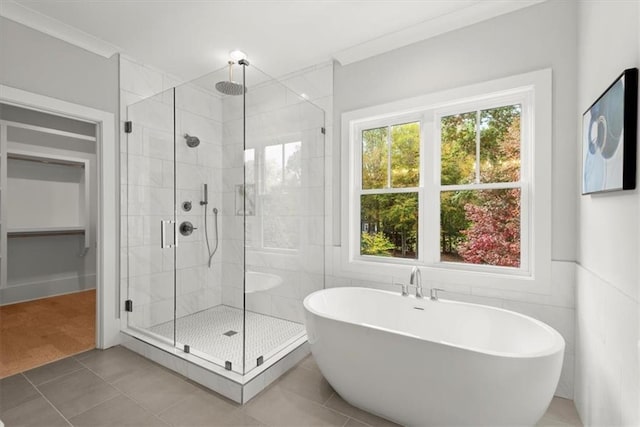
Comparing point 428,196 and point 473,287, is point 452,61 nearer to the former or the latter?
point 428,196

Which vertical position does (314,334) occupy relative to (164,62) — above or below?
below

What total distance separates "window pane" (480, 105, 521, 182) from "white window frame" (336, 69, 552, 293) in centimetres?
5

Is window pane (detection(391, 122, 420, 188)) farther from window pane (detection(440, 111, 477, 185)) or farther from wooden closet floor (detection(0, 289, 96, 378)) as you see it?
wooden closet floor (detection(0, 289, 96, 378))

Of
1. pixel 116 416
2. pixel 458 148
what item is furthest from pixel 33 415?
pixel 458 148

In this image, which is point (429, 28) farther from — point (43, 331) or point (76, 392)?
point (43, 331)

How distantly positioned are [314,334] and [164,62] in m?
2.98

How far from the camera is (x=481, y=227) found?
2.35 metres

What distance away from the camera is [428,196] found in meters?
2.50

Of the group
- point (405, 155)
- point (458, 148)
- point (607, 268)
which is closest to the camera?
point (607, 268)

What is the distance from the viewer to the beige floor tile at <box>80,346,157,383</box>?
Result: 224cm

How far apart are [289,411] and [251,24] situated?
9.31ft

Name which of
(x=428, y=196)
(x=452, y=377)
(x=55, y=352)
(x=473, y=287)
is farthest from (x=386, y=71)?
(x=55, y=352)

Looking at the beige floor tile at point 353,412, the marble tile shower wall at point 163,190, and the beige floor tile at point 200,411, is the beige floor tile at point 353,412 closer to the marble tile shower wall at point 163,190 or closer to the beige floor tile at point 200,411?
the beige floor tile at point 200,411

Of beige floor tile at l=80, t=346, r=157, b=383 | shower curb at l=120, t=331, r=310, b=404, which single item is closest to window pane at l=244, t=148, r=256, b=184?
shower curb at l=120, t=331, r=310, b=404
